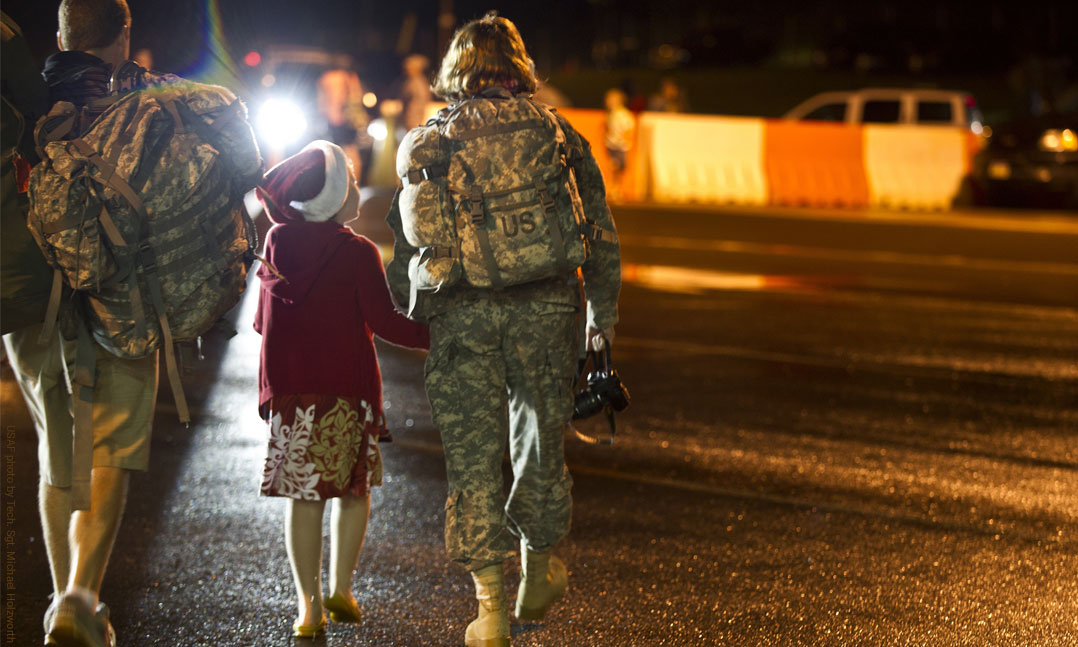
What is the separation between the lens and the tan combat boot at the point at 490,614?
3.71 meters

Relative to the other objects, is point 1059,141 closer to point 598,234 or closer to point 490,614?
point 598,234

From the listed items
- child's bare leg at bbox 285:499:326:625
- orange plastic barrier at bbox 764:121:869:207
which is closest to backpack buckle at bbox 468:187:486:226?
child's bare leg at bbox 285:499:326:625

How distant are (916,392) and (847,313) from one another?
8.57ft

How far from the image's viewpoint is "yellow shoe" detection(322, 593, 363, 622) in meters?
3.92

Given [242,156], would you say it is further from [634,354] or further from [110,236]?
[634,354]

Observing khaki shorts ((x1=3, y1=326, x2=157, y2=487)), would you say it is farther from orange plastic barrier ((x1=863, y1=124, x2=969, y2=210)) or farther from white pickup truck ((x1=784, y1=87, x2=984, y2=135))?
white pickup truck ((x1=784, y1=87, x2=984, y2=135))

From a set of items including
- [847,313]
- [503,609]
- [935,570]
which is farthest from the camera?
[847,313]

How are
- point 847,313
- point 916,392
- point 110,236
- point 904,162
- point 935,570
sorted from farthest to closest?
1. point 904,162
2. point 847,313
3. point 916,392
4. point 935,570
5. point 110,236

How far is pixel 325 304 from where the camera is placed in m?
3.87

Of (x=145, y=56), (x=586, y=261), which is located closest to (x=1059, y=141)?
(x=145, y=56)

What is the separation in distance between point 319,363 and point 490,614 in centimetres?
86

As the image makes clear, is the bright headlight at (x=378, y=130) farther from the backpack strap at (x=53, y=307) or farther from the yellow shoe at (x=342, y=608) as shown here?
the backpack strap at (x=53, y=307)

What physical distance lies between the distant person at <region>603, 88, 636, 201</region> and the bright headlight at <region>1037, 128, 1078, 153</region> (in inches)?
224

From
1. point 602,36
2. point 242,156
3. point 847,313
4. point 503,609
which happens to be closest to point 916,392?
point 847,313
